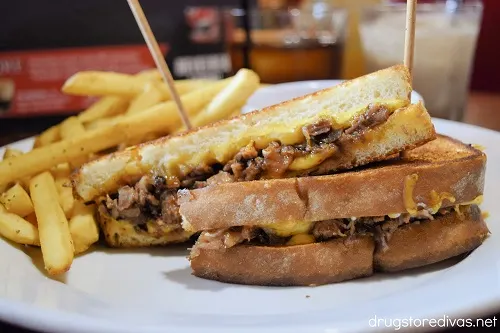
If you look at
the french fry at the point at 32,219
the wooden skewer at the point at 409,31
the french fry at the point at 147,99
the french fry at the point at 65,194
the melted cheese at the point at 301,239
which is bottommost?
the french fry at the point at 32,219

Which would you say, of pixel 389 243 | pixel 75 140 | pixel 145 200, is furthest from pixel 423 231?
pixel 75 140

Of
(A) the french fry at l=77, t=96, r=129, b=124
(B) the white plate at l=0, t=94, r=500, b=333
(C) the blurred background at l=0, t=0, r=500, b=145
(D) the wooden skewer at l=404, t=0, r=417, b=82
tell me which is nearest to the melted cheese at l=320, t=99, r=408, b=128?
(D) the wooden skewer at l=404, t=0, r=417, b=82

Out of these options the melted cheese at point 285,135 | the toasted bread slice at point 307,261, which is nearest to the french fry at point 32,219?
the melted cheese at point 285,135

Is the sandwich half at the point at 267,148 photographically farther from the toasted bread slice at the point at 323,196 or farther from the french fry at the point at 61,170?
A: the french fry at the point at 61,170

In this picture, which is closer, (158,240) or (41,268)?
(41,268)

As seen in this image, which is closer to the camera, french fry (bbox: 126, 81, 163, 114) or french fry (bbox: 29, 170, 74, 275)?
french fry (bbox: 29, 170, 74, 275)

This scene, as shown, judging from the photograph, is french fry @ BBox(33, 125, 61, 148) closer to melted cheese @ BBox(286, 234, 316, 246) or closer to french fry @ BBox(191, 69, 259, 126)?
french fry @ BBox(191, 69, 259, 126)

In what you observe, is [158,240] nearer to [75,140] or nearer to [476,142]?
[75,140]
